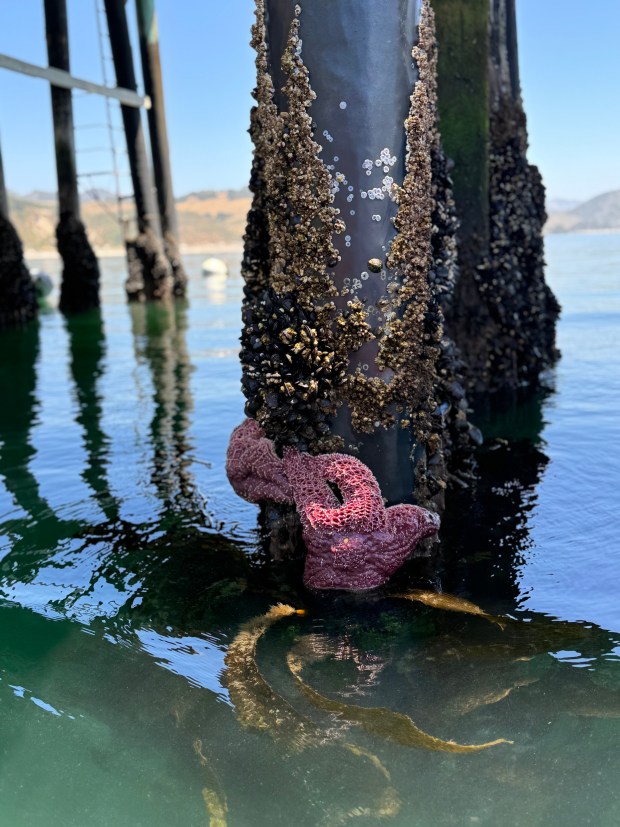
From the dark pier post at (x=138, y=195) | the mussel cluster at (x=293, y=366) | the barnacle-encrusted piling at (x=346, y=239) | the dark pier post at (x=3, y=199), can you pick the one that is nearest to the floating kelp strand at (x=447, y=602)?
the barnacle-encrusted piling at (x=346, y=239)

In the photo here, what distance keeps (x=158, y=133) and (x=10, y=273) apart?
505 centimetres

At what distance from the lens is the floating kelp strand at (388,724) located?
2281 millimetres

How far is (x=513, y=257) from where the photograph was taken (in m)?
6.37

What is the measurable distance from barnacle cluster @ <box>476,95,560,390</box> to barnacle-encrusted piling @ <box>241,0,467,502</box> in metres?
3.03

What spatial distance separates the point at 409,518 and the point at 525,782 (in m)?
1.21

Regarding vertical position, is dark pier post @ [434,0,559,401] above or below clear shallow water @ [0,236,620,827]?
above

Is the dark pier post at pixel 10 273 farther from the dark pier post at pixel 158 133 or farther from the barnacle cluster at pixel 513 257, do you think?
the barnacle cluster at pixel 513 257

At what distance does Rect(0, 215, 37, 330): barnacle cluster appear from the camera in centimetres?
1236

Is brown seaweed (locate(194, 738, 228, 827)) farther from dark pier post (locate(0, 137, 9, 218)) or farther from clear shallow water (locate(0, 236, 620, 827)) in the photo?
dark pier post (locate(0, 137, 9, 218))

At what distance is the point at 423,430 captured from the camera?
3389mm

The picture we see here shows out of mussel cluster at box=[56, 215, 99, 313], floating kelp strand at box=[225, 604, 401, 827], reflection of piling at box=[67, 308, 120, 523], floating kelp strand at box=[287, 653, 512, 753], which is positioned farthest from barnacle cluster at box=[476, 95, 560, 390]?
mussel cluster at box=[56, 215, 99, 313]

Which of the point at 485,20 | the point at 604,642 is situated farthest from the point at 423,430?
the point at 485,20

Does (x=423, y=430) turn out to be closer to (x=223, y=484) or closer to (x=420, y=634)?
(x=420, y=634)

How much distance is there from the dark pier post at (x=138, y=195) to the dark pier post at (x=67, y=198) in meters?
1.06
